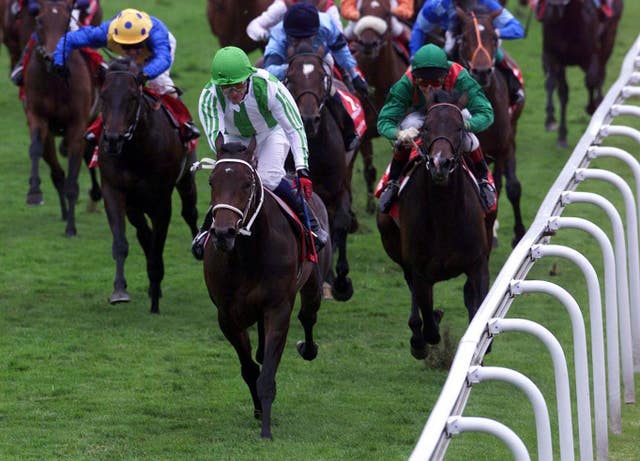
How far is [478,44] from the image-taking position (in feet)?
34.8

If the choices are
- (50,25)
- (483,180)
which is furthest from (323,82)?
(50,25)

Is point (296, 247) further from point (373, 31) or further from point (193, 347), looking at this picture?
point (373, 31)

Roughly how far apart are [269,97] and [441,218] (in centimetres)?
123

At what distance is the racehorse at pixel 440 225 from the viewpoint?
7.58 m

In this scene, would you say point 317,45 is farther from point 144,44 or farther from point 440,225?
point 440,225

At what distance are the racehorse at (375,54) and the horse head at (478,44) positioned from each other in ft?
3.71

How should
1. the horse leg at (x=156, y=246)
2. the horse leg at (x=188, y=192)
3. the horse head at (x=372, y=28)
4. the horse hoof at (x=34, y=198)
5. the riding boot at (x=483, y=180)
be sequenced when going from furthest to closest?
the horse hoof at (x=34, y=198), the horse head at (x=372, y=28), the horse leg at (x=188, y=192), the horse leg at (x=156, y=246), the riding boot at (x=483, y=180)

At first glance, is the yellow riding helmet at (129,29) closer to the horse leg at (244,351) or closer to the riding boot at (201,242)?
the riding boot at (201,242)

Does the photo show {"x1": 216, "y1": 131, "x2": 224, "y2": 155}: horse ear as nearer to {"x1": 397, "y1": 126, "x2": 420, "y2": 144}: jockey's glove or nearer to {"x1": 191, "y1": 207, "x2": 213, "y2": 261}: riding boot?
{"x1": 191, "y1": 207, "x2": 213, "y2": 261}: riding boot

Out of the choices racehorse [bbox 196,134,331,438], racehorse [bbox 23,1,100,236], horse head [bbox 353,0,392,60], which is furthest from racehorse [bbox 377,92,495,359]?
racehorse [bbox 23,1,100,236]

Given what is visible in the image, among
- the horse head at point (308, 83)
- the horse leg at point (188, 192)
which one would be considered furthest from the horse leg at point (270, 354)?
the horse leg at point (188, 192)

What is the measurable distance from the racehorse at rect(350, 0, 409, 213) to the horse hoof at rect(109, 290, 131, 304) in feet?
9.34

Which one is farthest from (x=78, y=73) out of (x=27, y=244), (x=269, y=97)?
(x=269, y=97)

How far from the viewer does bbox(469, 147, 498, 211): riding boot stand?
26.9 ft
